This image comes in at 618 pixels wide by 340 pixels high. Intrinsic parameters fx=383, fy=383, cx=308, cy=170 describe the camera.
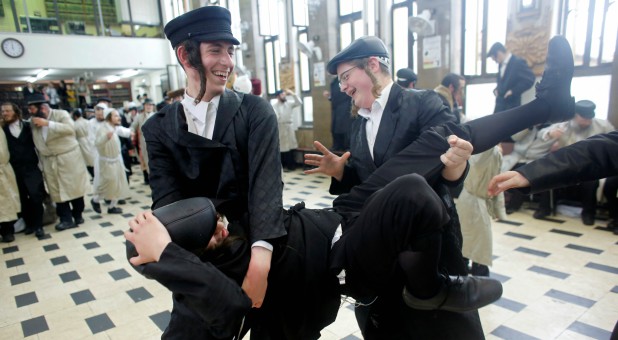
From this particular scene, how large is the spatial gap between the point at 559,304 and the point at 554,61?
171 cm

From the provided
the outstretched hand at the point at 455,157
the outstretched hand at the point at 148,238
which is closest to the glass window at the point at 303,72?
the outstretched hand at the point at 455,157

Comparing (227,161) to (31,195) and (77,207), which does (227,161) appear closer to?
(31,195)

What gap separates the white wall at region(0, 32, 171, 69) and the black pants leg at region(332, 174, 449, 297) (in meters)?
13.5

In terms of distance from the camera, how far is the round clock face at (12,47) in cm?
1091

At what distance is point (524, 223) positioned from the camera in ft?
13.8

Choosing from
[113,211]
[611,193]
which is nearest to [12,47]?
[113,211]

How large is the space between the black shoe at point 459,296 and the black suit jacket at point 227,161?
488mm

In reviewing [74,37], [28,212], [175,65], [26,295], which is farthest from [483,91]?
[74,37]

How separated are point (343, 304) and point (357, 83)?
5.92 ft

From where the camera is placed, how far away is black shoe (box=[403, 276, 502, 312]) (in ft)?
3.92

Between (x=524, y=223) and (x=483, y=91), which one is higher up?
(x=483, y=91)

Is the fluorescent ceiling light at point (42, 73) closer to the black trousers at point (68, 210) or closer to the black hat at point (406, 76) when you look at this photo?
the black trousers at point (68, 210)

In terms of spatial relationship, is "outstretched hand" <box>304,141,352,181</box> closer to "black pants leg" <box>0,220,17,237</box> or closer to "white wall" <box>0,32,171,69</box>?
"black pants leg" <box>0,220,17,237</box>

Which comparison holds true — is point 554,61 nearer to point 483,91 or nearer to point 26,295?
point 26,295
